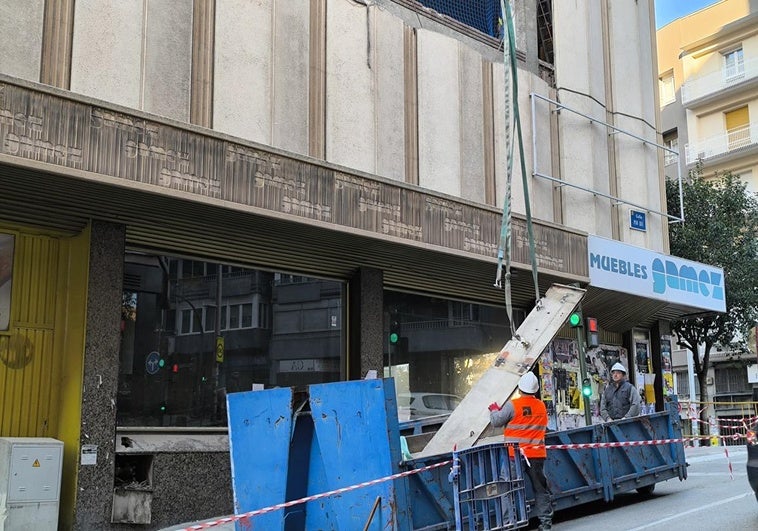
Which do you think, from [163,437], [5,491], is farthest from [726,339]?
[5,491]

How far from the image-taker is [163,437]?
426 inches

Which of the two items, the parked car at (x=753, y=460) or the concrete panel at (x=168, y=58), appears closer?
the parked car at (x=753, y=460)

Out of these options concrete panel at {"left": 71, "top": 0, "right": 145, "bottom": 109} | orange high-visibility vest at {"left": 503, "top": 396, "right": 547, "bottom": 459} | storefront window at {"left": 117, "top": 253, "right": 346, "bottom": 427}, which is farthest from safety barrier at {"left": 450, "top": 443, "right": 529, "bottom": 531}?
concrete panel at {"left": 71, "top": 0, "right": 145, "bottom": 109}

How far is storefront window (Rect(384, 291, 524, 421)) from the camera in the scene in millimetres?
14281

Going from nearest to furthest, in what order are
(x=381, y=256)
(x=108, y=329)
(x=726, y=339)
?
(x=108, y=329) → (x=381, y=256) → (x=726, y=339)

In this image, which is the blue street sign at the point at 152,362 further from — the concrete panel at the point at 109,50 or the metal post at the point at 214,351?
the concrete panel at the point at 109,50

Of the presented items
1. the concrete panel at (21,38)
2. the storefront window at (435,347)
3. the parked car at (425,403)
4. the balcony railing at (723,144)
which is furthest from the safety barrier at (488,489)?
the balcony railing at (723,144)

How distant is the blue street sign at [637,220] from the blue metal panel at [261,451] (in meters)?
12.4

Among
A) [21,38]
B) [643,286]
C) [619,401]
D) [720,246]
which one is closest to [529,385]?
[619,401]

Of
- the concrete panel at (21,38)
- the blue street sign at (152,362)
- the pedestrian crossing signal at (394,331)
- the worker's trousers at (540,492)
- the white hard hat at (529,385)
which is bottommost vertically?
the worker's trousers at (540,492)

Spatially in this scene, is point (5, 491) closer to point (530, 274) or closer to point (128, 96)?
→ point (128, 96)

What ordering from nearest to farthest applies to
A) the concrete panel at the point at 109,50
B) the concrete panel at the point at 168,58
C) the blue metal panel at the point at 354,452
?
the blue metal panel at the point at 354,452, the concrete panel at the point at 109,50, the concrete panel at the point at 168,58

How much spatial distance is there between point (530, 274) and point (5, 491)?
971cm

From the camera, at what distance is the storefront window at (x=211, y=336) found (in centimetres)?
1084
